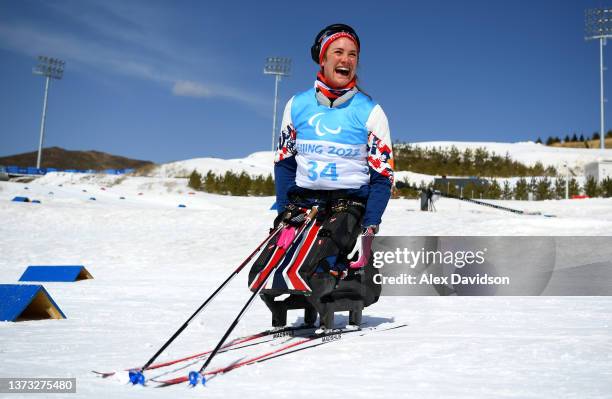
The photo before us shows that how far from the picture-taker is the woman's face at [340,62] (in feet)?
12.3

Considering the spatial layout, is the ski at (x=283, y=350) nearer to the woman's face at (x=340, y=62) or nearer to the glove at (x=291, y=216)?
the glove at (x=291, y=216)

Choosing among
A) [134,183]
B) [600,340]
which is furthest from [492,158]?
[600,340]

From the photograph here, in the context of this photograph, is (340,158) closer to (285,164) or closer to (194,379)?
(285,164)

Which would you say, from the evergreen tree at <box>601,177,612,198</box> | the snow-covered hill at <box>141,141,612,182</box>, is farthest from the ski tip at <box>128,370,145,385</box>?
the snow-covered hill at <box>141,141,612,182</box>

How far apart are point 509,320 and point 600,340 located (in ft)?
3.65

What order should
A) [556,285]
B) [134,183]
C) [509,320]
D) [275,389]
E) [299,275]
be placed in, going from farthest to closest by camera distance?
[134,183] < [556,285] < [509,320] < [299,275] < [275,389]

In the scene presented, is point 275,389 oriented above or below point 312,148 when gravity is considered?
below

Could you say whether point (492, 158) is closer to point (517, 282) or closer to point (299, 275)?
point (517, 282)

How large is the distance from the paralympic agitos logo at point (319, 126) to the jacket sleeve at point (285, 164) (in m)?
0.18

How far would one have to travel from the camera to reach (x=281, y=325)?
3.79 meters

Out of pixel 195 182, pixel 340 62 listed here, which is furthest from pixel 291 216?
pixel 195 182

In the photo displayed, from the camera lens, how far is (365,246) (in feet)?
12.0

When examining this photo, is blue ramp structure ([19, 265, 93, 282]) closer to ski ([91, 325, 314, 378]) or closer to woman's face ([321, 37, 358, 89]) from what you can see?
ski ([91, 325, 314, 378])

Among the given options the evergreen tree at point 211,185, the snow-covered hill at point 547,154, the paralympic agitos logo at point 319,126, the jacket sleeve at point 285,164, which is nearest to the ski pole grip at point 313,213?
the jacket sleeve at point 285,164
